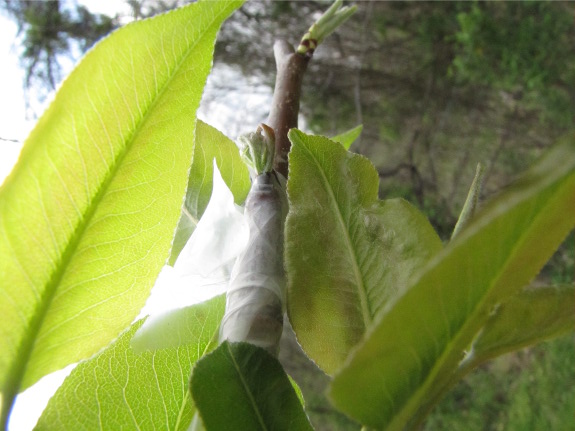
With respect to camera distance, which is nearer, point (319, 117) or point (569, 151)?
point (569, 151)

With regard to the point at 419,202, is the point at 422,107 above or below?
above

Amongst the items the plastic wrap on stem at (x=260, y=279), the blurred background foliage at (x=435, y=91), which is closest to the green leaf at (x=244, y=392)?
the plastic wrap on stem at (x=260, y=279)

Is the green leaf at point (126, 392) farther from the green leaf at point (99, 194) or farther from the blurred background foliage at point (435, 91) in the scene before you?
the blurred background foliage at point (435, 91)

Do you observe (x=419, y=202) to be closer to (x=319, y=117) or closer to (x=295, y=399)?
(x=319, y=117)

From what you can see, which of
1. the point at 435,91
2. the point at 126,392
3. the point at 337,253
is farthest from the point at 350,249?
the point at 435,91

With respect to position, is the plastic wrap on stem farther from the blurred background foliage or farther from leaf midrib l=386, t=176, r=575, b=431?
the blurred background foliage

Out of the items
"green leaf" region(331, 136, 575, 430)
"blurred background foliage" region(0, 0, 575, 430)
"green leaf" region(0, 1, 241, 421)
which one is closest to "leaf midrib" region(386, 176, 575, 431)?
"green leaf" region(331, 136, 575, 430)

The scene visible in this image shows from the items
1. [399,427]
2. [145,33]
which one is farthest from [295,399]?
[145,33]

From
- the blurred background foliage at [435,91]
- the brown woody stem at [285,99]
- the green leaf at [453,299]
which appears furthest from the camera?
the blurred background foliage at [435,91]
